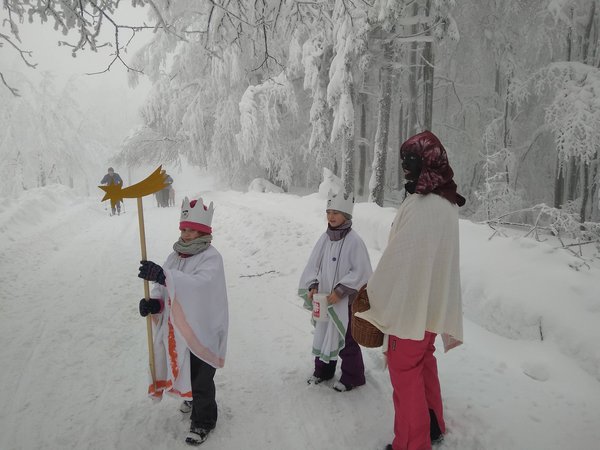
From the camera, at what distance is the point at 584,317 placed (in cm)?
350

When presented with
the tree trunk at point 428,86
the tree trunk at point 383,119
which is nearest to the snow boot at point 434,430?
the tree trunk at point 383,119

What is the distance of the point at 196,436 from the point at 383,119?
966cm

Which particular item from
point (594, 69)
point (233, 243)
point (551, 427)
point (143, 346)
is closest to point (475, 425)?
point (551, 427)

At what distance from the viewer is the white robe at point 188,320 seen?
111 inches

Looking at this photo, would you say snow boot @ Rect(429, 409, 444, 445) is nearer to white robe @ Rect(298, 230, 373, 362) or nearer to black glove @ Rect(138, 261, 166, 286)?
white robe @ Rect(298, 230, 373, 362)

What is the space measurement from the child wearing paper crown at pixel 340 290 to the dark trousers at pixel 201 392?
43.4 inches

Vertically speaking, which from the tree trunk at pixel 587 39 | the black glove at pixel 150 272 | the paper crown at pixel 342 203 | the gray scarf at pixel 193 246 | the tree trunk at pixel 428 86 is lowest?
the black glove at pixel 150 272

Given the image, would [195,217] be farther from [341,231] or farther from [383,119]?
[383,119]

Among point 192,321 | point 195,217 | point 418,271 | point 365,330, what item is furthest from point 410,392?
point 195,217

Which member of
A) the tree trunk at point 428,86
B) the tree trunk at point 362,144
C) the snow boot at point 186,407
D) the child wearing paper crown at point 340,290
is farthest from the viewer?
the tree trunk at point 362,144

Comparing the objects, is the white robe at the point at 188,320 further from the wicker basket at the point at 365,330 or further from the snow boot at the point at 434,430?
the snow boot at the point at 434,430

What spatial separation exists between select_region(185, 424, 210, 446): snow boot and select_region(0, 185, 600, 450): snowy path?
93mm

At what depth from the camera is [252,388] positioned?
11.9ft

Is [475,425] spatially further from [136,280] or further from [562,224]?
[136,280]
